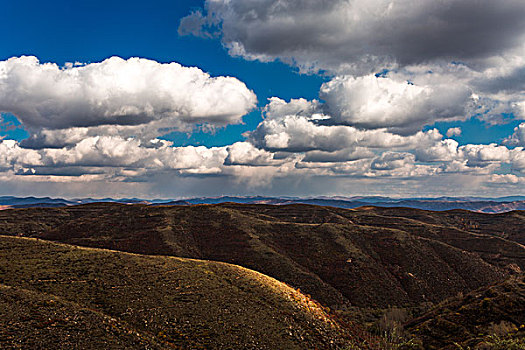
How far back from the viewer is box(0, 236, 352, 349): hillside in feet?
123

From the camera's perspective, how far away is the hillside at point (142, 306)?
37531 millimetres

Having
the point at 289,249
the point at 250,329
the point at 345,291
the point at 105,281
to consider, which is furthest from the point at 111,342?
the point at 289,249

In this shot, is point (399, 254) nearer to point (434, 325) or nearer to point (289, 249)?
point (289, 249)

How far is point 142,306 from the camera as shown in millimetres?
49531

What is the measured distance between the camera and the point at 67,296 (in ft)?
164

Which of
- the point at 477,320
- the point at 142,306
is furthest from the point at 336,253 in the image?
the point at 142,306

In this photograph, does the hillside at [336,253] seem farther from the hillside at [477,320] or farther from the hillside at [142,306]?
the hillside at [142,306]

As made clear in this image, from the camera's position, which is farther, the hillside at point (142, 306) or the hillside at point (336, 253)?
the hillside at point (336, 253)

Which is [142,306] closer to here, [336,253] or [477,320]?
[477,320]

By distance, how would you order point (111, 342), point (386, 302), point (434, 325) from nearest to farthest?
point (111, 342), point (434, 325), point (386, 302)

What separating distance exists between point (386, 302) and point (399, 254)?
152 ft

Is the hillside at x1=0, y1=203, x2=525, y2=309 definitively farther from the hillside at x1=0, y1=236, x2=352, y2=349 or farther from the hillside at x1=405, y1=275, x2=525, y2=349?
the hillside at x1=0, y1=236, x2=352, y2=349

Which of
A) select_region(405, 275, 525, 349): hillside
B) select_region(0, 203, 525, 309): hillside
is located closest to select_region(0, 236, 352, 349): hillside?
select_region(405, 275, 525, 349): hillside

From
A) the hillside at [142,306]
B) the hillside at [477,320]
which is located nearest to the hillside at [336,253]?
the hillside at [477,320]
